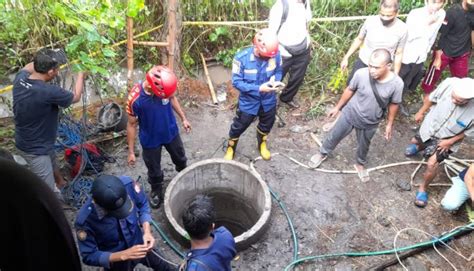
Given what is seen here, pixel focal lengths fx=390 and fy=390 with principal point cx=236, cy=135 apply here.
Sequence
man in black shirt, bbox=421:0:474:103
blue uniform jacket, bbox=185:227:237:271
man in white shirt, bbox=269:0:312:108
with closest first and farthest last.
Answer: blue uniform jacket, bbox=185:227:237:271
man in white shirt, bbox=269:0:312:108
man in black shirt, bbox=421:0:474:103

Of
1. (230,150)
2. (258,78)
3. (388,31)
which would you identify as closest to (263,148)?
(230,150)

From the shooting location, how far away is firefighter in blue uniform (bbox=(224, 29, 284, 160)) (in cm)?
429

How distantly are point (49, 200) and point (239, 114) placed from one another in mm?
3840

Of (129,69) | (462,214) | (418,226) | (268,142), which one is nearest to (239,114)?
(268,142)

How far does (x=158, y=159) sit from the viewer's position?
174 inches

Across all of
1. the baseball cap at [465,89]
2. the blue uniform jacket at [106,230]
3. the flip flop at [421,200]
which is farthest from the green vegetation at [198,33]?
the blue uniform jacket at [106,230]

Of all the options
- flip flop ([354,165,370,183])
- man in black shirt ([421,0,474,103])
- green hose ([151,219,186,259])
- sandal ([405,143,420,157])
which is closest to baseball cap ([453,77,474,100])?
sandal ([405,143,420,157])

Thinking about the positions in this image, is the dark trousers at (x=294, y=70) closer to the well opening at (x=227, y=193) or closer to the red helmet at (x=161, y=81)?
the well opening at (x=227, y=193)

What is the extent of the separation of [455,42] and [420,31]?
755mm

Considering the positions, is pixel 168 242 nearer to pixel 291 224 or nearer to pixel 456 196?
pixel 291 224

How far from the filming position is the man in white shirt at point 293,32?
17.1ft

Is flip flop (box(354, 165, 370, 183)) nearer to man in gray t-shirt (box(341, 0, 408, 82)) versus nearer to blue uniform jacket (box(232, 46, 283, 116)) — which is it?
man in gray t-shirt (box(341, 0, 408, 82))

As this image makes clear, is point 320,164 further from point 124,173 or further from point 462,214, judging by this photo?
point 124,173

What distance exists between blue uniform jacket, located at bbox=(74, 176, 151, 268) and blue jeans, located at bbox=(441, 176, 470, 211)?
3561mm
